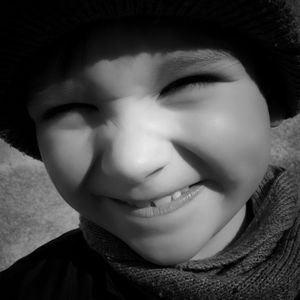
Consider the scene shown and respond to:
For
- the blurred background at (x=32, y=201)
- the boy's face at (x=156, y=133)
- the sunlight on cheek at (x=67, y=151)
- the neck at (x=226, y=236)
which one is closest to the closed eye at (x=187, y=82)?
the boy's face at (x=156, y=133)

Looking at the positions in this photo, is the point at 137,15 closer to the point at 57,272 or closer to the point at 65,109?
the point at 65,109

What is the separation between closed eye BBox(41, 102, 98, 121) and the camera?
547 mm

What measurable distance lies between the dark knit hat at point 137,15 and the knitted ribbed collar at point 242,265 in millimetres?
231

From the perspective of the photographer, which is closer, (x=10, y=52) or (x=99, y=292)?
(x=10, y=52)

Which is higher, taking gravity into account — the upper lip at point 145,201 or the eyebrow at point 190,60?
the eyebrow at point 190,60

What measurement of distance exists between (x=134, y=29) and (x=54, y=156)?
20 centimetres

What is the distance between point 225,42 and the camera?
0.53 m

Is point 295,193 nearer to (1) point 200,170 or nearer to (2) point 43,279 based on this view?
(1) point 200,170

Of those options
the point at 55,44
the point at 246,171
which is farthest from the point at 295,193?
the point at 55,44

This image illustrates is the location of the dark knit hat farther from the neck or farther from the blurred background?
the blurred background

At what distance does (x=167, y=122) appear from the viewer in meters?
0.51

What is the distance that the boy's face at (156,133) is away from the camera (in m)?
0.50

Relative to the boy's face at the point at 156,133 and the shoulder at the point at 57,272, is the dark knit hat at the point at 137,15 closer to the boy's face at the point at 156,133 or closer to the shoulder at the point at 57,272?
the boy's face at the point at 156,133

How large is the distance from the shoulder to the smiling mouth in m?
0.23
